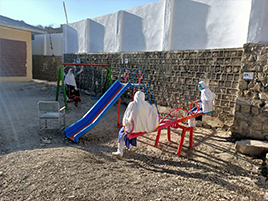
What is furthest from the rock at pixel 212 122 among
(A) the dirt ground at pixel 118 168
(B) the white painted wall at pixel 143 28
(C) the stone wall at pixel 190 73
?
(B) the white painted wall at pixel 143 28

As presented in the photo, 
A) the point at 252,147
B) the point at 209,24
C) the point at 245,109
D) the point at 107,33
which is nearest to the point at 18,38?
the point at 107,33

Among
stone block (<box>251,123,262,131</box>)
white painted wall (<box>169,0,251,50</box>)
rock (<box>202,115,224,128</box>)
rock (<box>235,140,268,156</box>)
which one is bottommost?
rock (<box>235,140,268,156</box>)

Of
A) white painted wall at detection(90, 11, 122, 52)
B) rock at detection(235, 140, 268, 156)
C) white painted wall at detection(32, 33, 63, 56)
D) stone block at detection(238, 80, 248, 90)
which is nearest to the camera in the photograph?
rock at detection(235, 140, 268, 156)

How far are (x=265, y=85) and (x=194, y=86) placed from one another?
186 cm

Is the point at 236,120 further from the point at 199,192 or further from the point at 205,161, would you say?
the point at 199,192

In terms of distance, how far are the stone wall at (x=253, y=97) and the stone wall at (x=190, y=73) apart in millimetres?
295

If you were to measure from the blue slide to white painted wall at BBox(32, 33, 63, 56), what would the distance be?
11.8 m

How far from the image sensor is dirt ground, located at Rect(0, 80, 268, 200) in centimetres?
256

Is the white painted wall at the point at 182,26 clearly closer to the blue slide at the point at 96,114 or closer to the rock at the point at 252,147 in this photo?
the rock at the point at 252,147

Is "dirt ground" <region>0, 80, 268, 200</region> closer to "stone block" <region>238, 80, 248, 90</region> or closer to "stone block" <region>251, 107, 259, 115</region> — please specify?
"stone block" <region>251, 107, 259, 115</region>

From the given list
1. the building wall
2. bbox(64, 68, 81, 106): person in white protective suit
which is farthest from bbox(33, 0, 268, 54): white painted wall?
the building wall

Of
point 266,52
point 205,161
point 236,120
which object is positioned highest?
point 266,52

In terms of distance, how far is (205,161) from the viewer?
3.82 metres

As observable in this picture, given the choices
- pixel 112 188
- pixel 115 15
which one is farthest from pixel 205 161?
pixel 115 15
